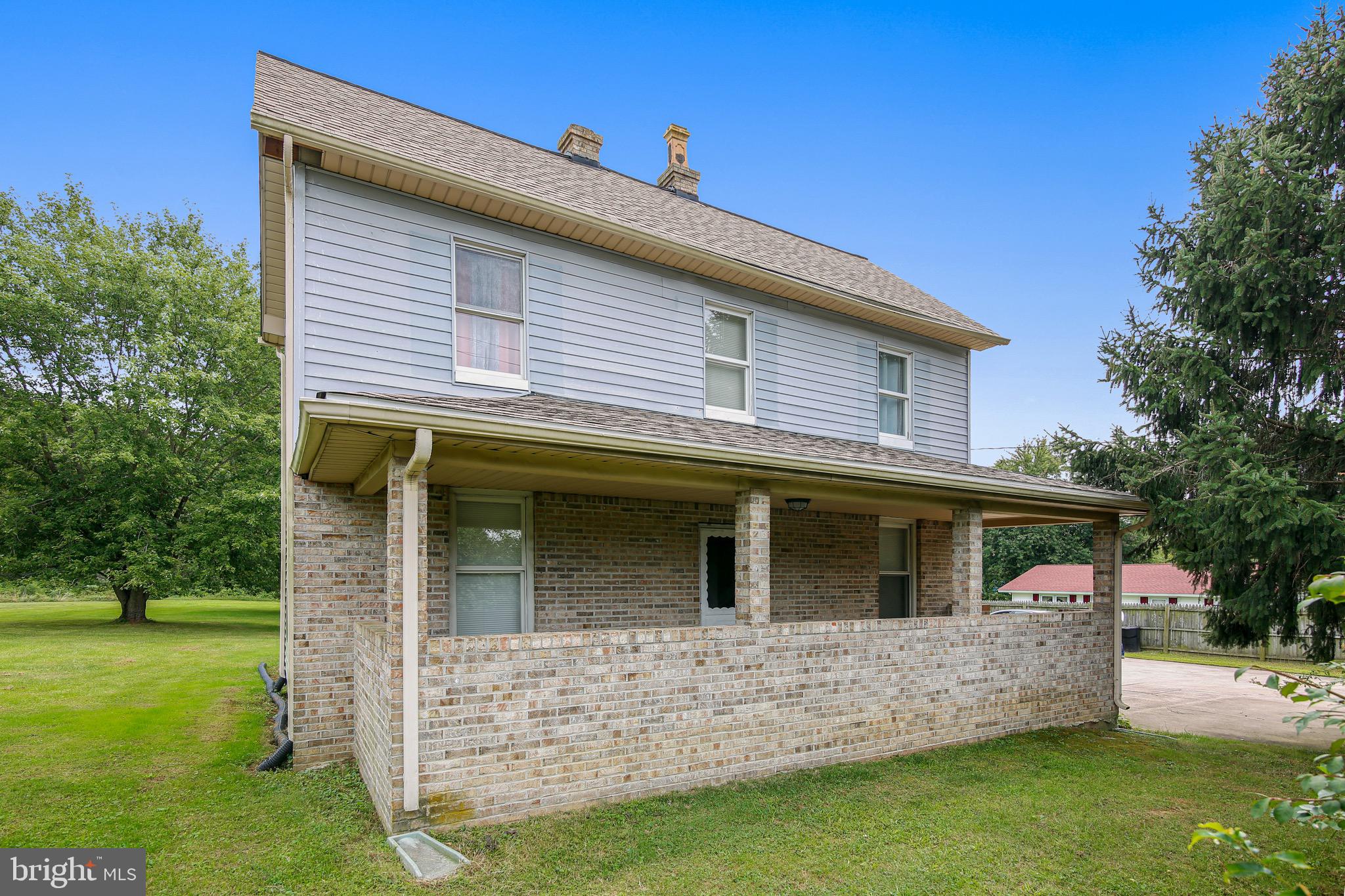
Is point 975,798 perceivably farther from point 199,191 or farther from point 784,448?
point 199,191

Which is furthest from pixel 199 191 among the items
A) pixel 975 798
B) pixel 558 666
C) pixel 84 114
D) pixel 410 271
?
pixel 975 798

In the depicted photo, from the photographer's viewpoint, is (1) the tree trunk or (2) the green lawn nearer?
(2) the green lawn

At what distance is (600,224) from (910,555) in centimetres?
745

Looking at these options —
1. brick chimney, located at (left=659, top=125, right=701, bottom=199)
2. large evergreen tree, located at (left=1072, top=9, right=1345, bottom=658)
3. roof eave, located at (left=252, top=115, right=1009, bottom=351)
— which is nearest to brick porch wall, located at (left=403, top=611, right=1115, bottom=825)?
large evergreen tree, located at (left=1072, top=9, right=1345, bottom=658)

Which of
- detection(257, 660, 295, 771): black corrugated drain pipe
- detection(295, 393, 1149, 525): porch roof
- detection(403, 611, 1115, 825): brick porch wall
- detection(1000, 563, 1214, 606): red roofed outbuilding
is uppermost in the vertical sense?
detection(295, 393, 1149, 525): porch roof

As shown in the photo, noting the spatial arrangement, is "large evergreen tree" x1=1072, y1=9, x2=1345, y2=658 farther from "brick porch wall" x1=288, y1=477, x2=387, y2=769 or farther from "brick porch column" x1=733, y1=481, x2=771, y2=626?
"brick porch wall" x1=288, y1=477, x2=387, y2=769

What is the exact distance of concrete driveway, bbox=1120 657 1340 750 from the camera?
32.1ft

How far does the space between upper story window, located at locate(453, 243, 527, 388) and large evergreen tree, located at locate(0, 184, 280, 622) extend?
50.0ft

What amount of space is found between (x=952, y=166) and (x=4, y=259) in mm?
26825

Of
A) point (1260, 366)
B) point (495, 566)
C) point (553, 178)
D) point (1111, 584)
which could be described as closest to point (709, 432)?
point (495, 566)

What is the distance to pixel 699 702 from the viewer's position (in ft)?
20.4

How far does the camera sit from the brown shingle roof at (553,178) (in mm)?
7770

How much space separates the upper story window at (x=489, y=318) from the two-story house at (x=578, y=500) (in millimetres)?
34

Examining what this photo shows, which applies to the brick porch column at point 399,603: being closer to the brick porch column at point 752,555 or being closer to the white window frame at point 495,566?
the white window frame at point 495,566
